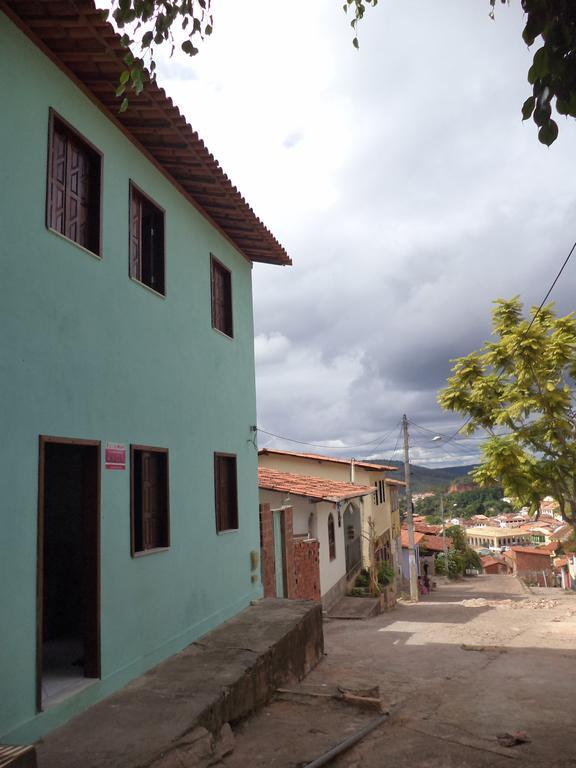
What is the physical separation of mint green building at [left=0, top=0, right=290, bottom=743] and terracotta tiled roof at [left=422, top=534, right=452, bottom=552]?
4476 centimetres

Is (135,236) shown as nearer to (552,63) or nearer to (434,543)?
(552,63)

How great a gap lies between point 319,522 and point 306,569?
3071 millimetres

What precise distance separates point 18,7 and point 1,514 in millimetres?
4058

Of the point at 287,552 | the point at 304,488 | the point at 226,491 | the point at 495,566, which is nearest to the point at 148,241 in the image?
the point at 226,491

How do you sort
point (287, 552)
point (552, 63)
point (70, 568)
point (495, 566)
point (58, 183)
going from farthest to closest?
point (495, 566)
point (287, 552)
point (70, 568)
point (58, 183)
point (552, 63)

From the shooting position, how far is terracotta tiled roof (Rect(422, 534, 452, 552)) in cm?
5125

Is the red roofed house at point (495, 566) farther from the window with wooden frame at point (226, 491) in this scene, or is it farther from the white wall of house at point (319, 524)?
the window with wooden frame at point (226, 491)

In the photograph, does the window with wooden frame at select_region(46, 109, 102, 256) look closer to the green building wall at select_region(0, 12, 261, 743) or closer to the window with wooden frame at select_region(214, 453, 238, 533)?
the green building wall at select_region(0, 12, 261, 743)

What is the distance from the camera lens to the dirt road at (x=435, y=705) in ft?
17.3

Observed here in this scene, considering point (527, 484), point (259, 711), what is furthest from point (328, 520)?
point (259, 711)

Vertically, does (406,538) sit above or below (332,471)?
below

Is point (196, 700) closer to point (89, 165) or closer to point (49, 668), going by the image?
point (49, 668)

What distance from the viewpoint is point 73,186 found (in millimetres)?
5918

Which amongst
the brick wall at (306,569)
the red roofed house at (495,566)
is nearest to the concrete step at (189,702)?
the brick wall at (306,569)
